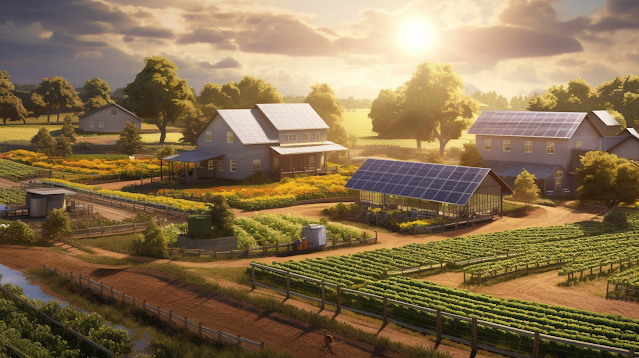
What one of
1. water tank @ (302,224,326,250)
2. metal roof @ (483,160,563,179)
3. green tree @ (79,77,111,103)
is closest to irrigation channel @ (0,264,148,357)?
water tank @ (302,224,326,250)

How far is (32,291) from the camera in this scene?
1242 inches

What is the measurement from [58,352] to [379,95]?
380 ft

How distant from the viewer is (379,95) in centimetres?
13412

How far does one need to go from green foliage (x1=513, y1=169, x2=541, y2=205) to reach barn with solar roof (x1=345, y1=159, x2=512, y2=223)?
7.54 m

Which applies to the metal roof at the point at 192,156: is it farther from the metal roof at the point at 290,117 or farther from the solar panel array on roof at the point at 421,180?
the solar panel array on roof at the point at 421,180

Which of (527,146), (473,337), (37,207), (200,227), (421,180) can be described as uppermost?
(527,146)

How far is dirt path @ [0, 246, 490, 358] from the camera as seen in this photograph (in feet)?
76.1

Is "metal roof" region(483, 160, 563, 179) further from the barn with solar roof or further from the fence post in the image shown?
the fence post

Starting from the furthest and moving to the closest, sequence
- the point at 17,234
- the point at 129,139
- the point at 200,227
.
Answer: the point at 129,139 → the point at 17,234 → the point at 200,227

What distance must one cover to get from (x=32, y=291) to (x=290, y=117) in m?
49.9

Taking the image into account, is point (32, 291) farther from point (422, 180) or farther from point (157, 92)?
point (157, 92)

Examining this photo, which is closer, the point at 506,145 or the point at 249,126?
the point at 249,126

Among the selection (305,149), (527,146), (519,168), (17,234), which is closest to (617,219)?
(519,168)

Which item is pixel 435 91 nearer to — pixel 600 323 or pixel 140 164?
pixel 140 164
